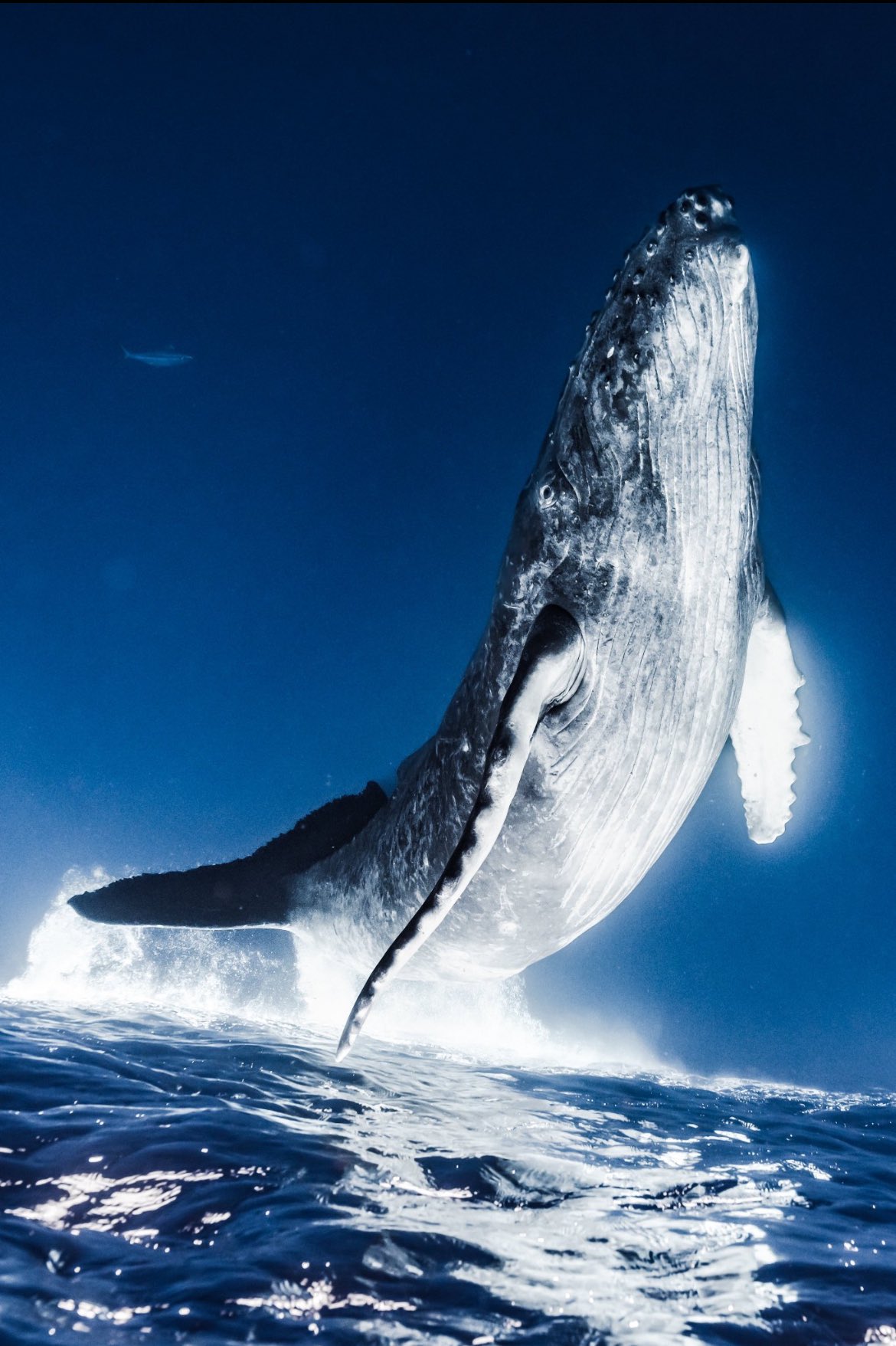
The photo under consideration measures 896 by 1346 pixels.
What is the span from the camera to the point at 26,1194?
10.4 feet

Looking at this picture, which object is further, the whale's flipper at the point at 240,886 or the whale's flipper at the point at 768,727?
the whale's flipper at the point at 240,886

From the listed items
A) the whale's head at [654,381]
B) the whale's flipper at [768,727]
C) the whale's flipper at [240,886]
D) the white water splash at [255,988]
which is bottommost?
the white water splash at [255,988]

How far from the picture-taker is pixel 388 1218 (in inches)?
126

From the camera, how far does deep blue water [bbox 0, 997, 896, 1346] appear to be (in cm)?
253

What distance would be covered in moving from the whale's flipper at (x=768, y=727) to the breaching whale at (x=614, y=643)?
1.0 inches

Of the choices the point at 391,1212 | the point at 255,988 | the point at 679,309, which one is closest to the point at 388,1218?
the point at 391,1212

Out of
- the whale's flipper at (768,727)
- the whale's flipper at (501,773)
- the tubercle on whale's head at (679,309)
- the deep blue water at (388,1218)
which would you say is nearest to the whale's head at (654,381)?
the tubercle on whale's head at (679,309)

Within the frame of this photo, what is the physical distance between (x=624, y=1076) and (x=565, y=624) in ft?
28.8

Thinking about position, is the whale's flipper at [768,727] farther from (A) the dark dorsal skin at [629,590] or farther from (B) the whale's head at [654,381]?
(B) the whale's head at [654,381]

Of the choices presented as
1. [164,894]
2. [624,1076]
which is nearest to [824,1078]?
[624,1076]

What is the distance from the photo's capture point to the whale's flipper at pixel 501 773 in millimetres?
4891

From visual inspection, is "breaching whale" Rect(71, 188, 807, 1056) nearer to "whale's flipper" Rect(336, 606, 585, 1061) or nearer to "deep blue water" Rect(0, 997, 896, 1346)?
"whale's flipper" Rect(336, 606, 585, 1061)

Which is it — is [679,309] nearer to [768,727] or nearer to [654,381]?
[654,381]

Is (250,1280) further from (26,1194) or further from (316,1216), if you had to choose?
(26,1194)
